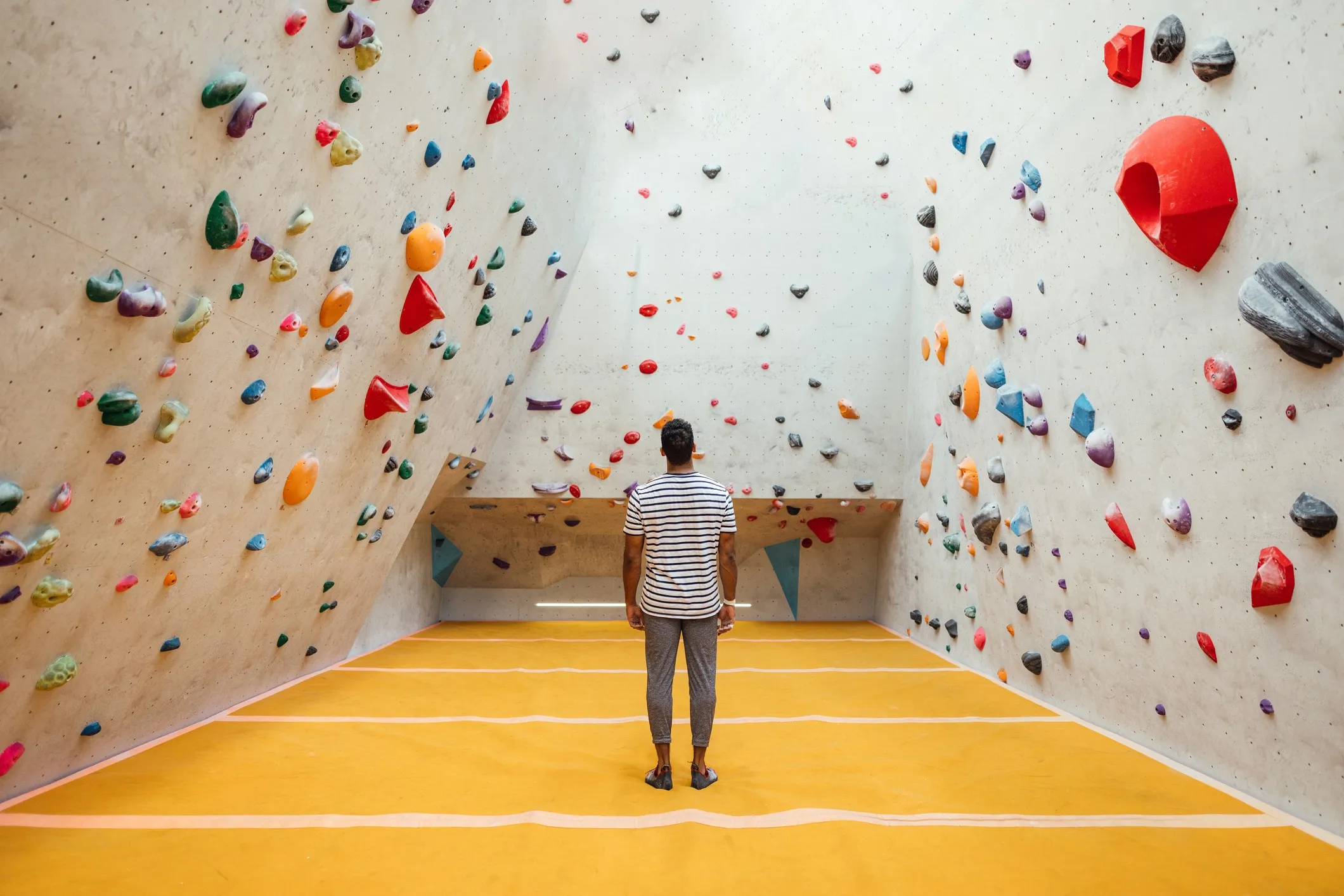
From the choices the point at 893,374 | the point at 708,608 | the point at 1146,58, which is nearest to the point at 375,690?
the point at 708,608

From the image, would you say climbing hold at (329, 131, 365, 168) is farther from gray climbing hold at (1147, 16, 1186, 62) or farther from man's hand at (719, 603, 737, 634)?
gray climbing hold at (1147, 16, 1186, 62)

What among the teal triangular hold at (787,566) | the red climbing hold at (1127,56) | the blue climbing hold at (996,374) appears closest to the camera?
the red climbing hold at (1127,56)

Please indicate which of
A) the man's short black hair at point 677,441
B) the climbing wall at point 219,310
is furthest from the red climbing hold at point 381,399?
the man's short black hair at point 677,441

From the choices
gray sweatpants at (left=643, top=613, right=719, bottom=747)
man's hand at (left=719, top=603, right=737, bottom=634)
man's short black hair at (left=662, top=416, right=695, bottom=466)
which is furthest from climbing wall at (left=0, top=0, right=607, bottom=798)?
man's hand at (left=719, top=603, right=737, bottom=634)

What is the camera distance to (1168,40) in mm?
2365

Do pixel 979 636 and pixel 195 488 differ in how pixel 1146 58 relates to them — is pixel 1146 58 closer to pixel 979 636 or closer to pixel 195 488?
pixel 979 636

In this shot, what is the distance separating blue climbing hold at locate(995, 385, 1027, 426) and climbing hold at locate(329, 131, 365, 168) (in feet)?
8.26

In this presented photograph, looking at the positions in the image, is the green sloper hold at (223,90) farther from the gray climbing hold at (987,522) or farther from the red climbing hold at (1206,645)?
the gray climbing hold at (987,522)

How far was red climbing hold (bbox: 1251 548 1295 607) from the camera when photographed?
6.71 feet

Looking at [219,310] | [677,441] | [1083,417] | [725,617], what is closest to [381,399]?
[219,310]

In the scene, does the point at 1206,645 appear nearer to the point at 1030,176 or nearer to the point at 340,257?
the point at 1030,176

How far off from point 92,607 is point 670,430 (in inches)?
58.8

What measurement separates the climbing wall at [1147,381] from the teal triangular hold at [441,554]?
308 cm

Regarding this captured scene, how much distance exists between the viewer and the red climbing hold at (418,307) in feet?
9.31
